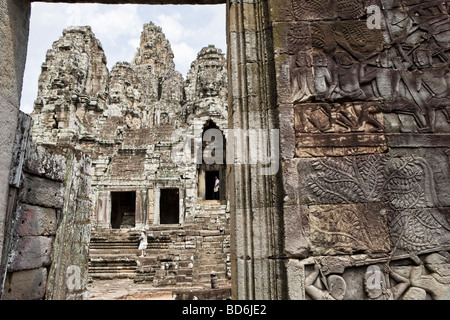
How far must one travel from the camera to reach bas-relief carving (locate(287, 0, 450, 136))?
3.49 metres

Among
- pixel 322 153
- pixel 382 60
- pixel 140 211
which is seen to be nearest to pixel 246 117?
pixel 322 153

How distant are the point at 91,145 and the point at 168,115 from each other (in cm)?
1847

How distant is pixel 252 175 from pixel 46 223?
2997 mm

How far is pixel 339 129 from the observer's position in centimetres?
344

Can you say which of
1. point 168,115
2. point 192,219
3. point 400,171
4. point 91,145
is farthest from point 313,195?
point 168,115

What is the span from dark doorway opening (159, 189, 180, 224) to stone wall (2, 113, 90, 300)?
19.4 m

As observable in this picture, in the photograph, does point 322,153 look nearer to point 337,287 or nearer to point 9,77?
point 337,287

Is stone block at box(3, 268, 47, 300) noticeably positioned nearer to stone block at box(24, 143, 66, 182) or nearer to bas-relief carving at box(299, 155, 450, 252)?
stone block at box(24, 143, 66, 182)

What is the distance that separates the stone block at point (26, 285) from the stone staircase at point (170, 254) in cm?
745

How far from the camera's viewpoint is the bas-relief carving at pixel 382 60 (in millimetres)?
3494

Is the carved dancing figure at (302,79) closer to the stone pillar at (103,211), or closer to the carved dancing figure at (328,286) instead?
the carved dancing figure at (328,286)

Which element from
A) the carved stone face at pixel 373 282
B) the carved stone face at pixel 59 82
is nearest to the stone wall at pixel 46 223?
the carved stone face at pixel 373 282

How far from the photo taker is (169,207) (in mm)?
25516
